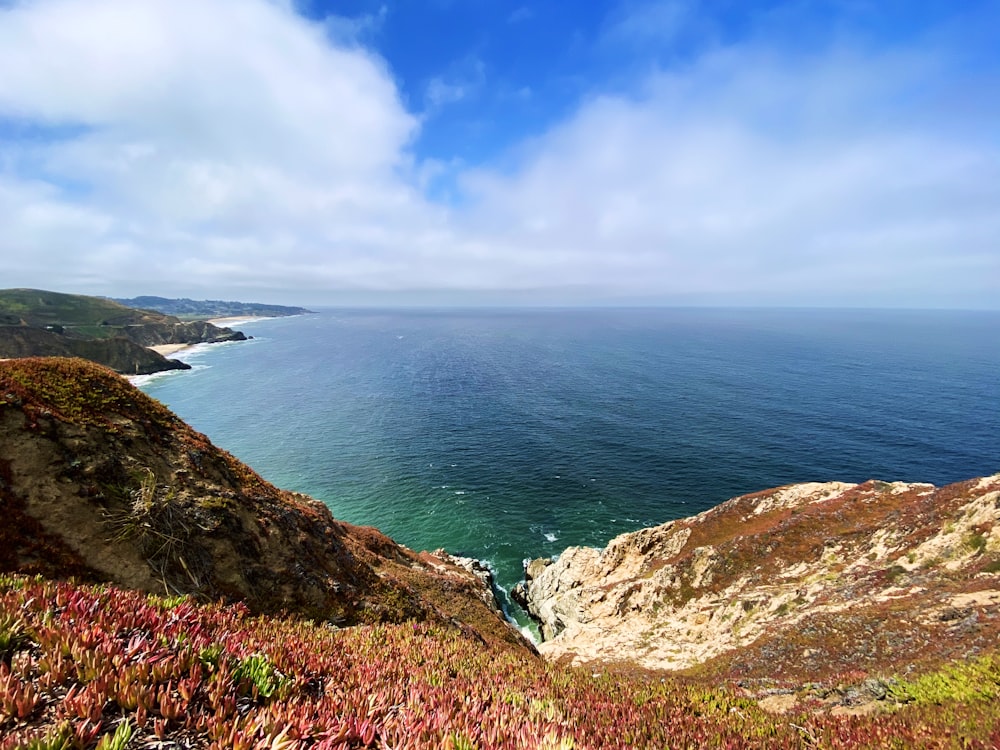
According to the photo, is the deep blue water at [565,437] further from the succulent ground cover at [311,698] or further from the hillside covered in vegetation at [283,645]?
the succulent ground cover at [311,698]

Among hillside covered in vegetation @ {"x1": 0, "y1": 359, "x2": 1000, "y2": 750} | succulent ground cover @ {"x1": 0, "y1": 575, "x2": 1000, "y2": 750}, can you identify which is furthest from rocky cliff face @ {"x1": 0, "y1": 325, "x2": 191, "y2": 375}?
succulent ground cover @ {"x1": 0, "y1": 575, "x2": 1000, "y2": 750}

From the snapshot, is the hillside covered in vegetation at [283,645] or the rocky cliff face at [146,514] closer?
the hillside covered in vegetation at [283,645]

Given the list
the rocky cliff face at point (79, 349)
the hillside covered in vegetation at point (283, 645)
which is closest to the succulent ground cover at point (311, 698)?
the hillside covered in vegetation at point (283, 645)

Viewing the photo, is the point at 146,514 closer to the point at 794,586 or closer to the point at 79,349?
the point at 794,586

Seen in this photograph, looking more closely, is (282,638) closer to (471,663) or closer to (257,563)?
(471,663)

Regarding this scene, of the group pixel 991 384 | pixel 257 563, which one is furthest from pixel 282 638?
pixel 991 384

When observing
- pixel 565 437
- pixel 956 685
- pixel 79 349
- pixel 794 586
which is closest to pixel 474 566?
pixel 794 586
